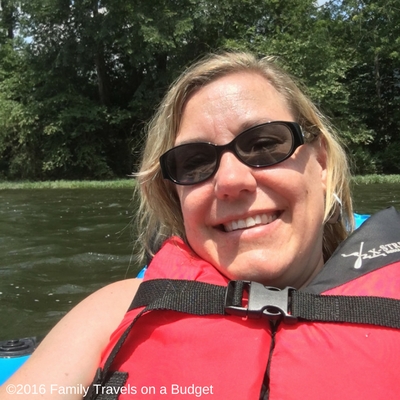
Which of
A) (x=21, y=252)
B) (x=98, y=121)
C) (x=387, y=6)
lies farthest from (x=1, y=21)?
(x=21, y=252)

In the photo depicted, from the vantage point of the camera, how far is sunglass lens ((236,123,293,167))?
132 centimetres

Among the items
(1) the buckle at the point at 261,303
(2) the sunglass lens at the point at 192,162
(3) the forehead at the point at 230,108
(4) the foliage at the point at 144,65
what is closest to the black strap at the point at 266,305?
(1) the buckle at the point at 261,303

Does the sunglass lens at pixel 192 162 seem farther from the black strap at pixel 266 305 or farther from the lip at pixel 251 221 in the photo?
the black strap at pixel 266 305

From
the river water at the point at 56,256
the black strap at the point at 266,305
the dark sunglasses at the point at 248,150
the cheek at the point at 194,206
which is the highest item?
the dark sunglasses at the point at 248,150

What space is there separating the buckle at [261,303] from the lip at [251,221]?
0.15 metres

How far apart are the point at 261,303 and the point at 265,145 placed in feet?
Result: 1.28

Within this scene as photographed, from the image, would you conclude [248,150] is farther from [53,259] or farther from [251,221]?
[53,259]

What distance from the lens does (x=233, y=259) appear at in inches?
51.5

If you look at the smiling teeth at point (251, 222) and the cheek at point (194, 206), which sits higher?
the cheek at point (194, 206)

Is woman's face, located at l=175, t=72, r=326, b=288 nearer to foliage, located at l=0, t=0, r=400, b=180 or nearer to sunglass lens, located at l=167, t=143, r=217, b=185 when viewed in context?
sunglass lens, located at l=167, t=143, r=217, b=185

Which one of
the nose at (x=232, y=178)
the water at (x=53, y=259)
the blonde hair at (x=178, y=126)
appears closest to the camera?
the nose at (x=232, y=178)

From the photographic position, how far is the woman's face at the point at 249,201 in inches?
50.9

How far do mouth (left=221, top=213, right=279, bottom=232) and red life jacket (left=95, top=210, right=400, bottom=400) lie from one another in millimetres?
133

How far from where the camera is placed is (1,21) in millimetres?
20344
